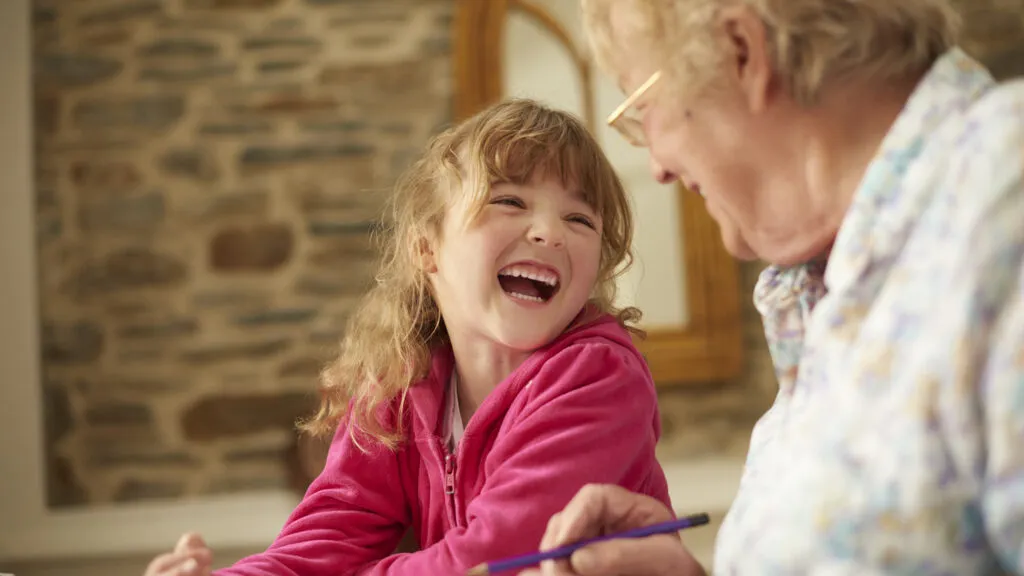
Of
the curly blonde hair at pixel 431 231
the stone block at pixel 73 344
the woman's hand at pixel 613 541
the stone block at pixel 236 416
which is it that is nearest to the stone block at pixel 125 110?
the stone block at pixel 73 344

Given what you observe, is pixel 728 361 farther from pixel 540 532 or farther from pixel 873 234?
pixel 873 234

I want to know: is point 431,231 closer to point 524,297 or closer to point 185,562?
point 524,297

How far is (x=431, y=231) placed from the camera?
1.42 metres

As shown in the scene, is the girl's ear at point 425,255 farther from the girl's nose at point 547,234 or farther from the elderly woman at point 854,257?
the elderly woman at point 854,257

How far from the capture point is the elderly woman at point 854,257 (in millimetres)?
710

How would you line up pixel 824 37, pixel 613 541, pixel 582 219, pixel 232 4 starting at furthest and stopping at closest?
pixel 232 4 → pixel 582 219 → pixel 613 541 → pixel 824 37

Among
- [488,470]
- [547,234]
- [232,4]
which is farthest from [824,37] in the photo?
[232,4]

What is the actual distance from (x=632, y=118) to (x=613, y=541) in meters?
0.44

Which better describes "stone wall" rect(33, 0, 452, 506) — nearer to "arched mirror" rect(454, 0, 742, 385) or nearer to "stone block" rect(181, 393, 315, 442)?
"stone block" rect(181, 393, 315, 442)

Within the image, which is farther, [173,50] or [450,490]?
[173,50]

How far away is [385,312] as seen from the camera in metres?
1.51

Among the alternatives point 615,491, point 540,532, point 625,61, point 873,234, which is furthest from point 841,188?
point 540,532

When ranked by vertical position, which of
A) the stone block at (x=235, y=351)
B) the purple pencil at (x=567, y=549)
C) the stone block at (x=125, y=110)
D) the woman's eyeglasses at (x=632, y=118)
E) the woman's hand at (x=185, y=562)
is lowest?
the stone block at (x=235, y=351)

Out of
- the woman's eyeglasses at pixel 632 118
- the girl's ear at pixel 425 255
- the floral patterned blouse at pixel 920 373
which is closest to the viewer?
the floral patterned blouse at pixel 920 373
